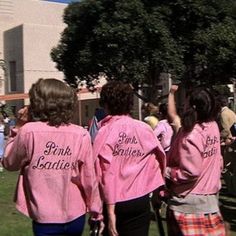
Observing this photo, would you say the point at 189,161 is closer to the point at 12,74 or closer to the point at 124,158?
the point at 124,158

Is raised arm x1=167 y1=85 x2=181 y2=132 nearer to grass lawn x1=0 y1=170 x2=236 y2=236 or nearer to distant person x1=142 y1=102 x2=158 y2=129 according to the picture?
grass lawn x1=0 y1=170 x2=236 y2=236

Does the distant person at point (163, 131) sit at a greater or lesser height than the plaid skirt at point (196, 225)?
greater

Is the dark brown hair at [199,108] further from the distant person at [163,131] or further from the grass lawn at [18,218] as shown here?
the distant person at [163,131]

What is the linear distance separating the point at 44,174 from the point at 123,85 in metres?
1.08

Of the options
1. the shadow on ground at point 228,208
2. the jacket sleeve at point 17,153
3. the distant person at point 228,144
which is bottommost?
the shadow on ground at point 228,208

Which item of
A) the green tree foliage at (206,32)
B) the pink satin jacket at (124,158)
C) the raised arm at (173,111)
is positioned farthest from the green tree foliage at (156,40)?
the pink satin jacket at (124,158)

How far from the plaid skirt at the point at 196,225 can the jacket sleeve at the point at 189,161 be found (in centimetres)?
26

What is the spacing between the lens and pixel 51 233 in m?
3.56

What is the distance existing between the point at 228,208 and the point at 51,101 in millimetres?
5790

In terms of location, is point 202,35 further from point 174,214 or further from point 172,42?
point 174,214

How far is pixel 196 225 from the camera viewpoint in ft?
13.9

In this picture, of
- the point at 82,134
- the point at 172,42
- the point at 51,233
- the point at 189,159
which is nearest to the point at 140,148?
the point at 189,159

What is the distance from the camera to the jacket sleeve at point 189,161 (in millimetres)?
4164

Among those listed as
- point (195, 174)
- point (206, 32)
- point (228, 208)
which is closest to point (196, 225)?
point (195, 174)
